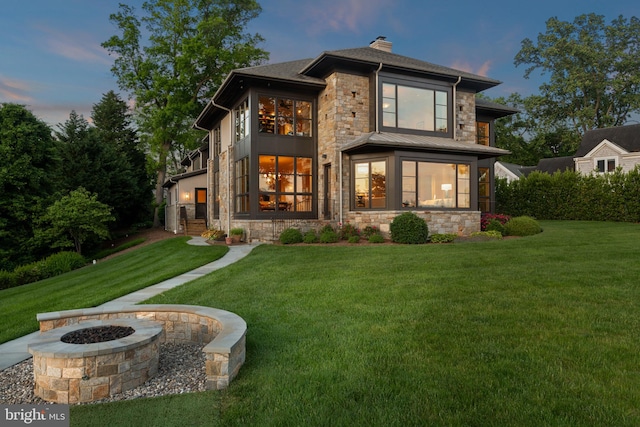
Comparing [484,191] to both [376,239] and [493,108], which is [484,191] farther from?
[376,239]

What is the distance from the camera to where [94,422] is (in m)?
2.91

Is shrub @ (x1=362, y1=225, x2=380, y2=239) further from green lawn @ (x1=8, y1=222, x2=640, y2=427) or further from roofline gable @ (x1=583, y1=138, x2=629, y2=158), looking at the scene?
roofline gable @ (x1=583, y1=138, x2=629, y2=158)

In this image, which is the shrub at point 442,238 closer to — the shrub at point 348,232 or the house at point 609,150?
the shrub at point 348,232

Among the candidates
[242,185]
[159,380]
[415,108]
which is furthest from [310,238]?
[159,380]

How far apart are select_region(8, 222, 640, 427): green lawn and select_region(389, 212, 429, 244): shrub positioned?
4899 millimetres

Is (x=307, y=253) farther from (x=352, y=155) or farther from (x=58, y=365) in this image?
(x=58, y=365)

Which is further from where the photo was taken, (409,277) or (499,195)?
(499,195)

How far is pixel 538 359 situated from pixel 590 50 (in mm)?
39189

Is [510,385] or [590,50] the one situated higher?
[590,50]

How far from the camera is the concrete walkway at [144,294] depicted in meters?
4.48

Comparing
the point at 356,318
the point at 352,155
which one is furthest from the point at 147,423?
the point at 352,155

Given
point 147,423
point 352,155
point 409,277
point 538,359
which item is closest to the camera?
point 147,423

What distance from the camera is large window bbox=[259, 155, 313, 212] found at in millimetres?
14758

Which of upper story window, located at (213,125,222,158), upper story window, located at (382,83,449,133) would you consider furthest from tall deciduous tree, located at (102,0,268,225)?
upper story window, located at (382,83,449,133)
